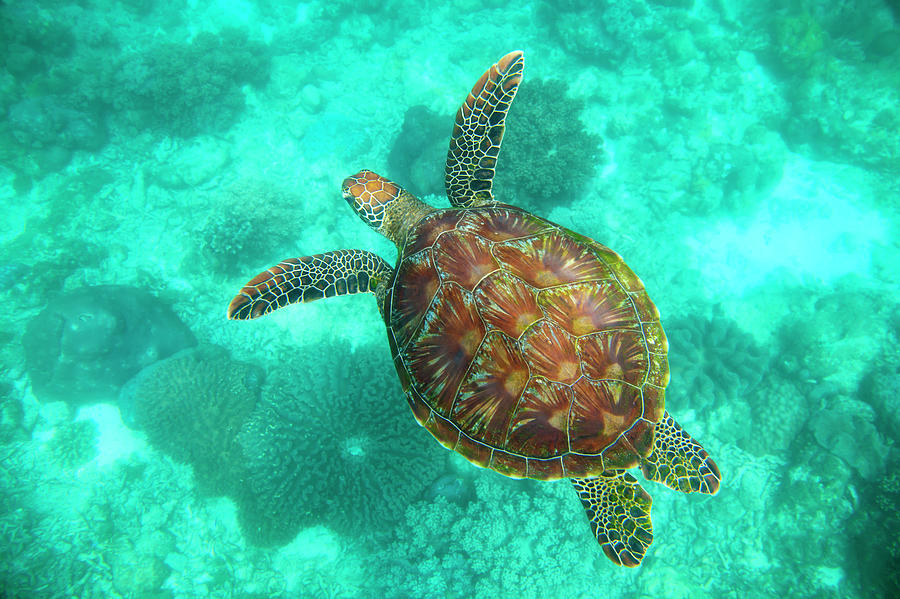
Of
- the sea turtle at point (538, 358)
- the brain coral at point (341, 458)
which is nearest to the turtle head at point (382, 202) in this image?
the sea turtle at point (538, 358)

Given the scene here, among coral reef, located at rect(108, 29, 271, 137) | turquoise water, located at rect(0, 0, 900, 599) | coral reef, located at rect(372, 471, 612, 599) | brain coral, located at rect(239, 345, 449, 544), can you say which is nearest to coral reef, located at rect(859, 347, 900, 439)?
turquoise water, located at rect(0, 0, 900, 599)

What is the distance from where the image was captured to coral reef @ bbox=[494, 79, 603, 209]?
4703mm

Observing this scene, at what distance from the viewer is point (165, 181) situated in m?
5.78

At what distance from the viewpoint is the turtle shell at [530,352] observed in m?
2.09

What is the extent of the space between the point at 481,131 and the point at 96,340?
5.33 metres

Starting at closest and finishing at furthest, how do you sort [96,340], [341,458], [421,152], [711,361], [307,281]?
[307,281] < [341,458] < [96,340] < [711,361] < [421,152]

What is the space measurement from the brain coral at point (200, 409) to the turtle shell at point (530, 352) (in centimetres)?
286

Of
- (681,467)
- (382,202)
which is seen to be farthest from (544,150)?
(681,467)

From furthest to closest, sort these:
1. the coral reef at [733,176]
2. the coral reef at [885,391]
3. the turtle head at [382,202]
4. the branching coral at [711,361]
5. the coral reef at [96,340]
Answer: the coral reef at [733,176], the coral reef at [96,340], the branching coral at [711,361], the coral reef at [885,391], the turtle head at [382,202]

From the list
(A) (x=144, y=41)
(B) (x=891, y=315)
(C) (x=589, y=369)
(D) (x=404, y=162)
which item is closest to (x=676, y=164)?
(B) (x=891, y=315)

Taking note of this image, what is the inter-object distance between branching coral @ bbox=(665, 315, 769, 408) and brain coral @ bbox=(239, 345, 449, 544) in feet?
10.2

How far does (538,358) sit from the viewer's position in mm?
2057

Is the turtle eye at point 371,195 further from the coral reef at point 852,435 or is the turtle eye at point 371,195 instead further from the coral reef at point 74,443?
the coral reef at point 852,435

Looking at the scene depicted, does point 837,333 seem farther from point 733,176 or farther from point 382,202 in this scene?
point 382,202
